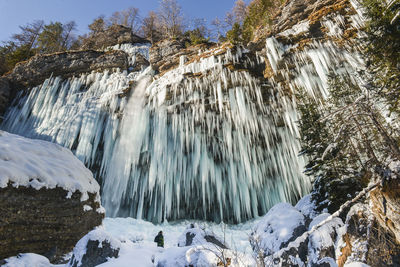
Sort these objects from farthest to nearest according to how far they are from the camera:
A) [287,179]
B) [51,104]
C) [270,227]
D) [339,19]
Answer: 1. [51,104]
2. [287,179]
3. [339,19]
4. [270,227]

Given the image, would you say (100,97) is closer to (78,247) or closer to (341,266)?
(78,247)

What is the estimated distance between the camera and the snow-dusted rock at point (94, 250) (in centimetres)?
450

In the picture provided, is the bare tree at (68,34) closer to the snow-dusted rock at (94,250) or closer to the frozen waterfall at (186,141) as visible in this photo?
the frozen waterfall at (186,141)

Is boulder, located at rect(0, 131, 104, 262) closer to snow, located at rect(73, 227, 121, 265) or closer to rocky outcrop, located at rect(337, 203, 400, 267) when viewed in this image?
snow, located at rect(73, 227, 121, 265)

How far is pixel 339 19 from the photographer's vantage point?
12008 millimetres

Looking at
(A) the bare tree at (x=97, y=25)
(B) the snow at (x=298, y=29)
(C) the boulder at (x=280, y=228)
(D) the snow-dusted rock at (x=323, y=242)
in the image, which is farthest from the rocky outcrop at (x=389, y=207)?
(A) the bare tree at (x=97, y=25)

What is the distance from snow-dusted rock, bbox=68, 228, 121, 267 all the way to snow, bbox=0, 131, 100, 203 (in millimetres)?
2059

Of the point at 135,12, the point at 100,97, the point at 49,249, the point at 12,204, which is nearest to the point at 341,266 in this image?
the point at 49,249

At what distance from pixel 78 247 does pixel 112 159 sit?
1139 centimetres

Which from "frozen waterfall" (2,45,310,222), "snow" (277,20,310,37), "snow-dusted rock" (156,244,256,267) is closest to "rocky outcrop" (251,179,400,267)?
"snow-dusted rock" (156,244,256,267)

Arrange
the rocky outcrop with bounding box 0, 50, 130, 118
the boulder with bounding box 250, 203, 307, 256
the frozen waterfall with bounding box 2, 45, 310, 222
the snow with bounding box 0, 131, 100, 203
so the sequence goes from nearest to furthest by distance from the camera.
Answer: the snow with bounding box 0, 131, 100, 203 → the boulder with bounding box 250, 203, 307, 256 → the frozen waterfall with bounding box 2, 45, 310, 222 → the rocky outcrop with bounding box 0, 50, 130, 118

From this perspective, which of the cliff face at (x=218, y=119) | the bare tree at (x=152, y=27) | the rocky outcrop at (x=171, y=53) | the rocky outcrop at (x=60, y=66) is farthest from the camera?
the bare tree at (x=152, y=27)

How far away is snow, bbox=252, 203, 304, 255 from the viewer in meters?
7.16

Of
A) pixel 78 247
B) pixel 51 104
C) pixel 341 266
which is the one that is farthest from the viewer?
pixel 51 104
